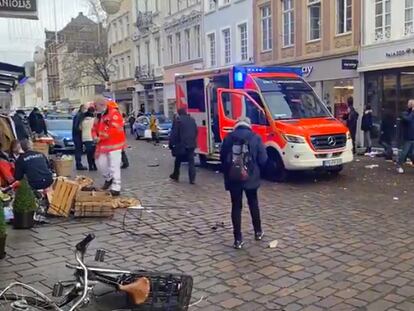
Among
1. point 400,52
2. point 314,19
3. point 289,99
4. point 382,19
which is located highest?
point 314,19

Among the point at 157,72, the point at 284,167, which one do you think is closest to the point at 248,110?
the point at 284,167

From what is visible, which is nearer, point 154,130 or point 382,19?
point 382,19

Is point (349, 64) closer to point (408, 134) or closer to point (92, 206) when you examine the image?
point (408, 134)

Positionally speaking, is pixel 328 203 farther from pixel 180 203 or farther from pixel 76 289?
pixel 76 289

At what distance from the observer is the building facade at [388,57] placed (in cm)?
1734

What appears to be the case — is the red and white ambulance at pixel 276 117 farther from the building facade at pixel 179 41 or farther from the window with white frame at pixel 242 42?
the building facade at pixel 179 41

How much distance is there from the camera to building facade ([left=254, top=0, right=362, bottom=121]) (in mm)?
19781

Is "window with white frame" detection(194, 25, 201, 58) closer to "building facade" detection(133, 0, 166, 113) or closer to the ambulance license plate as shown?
"building facade" detection(133, 0, 166, 113)

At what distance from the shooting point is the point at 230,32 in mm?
29391

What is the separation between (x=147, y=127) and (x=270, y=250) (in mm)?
22891

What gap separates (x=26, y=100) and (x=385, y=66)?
11568cm

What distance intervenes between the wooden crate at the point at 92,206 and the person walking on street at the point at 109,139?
152 cm

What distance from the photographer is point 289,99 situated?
12.6 m

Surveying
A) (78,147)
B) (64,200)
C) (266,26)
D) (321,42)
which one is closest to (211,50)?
(266,26)
